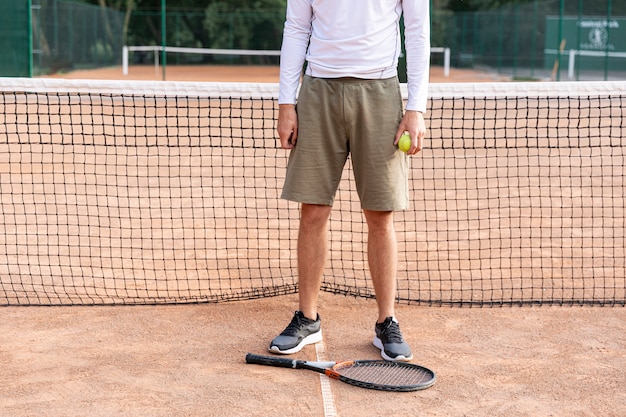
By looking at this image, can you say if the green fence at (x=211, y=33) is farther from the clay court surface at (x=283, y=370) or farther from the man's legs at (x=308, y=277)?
the man's legs at (x=308, y=277)

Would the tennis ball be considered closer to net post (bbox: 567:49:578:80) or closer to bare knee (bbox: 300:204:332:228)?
bare knee (bbox: 300:204:332:228)

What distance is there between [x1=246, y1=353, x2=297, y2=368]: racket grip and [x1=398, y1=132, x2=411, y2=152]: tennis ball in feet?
3.37

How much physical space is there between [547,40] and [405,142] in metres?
26.5

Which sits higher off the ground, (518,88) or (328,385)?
(518,88)

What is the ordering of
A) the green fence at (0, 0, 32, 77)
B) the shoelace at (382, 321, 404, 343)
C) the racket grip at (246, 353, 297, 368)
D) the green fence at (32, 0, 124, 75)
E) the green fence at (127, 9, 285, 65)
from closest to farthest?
the racket grip at (246, 353, 297, 368) < the shoelace at (382, 321, 404, 343) < the green fence at (0, 0, 32, 77) < the green fence at (32, 0, 124, 75) < the green fence at (127, 9, 285, 65)

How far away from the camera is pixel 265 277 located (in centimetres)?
561

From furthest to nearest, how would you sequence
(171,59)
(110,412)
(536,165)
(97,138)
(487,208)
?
(171,59), (97,138), (536,165), (487,208), (110,412)

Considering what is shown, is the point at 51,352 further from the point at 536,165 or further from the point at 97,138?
the point at 97,138

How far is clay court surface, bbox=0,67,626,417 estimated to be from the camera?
363cm

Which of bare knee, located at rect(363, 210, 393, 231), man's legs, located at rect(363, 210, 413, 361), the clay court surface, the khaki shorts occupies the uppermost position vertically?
the khaki shorts

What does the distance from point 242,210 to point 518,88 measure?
9.68ft

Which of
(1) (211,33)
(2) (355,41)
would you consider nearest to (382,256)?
(2) (355,41)

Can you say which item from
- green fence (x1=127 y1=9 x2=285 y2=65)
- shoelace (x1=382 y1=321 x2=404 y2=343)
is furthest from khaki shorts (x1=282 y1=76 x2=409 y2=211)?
green fence (x1=127 y1=9 x2=285 y2=65)

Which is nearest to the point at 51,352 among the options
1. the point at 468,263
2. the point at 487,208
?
the point at 468,263
